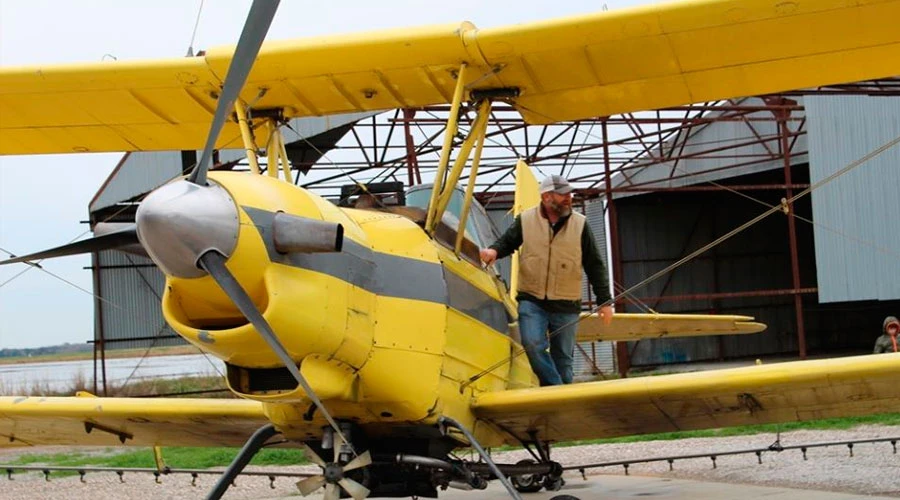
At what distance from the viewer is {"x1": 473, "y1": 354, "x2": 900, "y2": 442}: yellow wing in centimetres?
607

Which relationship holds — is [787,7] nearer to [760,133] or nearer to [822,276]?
[822,276]

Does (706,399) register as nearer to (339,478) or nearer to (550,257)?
(550,257)

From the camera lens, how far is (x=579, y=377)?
1064 inches

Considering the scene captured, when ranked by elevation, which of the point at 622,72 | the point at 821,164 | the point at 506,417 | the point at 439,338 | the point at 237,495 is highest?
the point at 821,164

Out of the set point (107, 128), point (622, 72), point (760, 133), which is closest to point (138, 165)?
point (760, 133)

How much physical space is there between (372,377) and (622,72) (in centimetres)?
270

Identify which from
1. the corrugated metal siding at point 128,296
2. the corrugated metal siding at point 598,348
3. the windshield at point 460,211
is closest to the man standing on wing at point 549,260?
the windshield at point 460,211

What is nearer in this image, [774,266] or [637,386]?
[637,386]

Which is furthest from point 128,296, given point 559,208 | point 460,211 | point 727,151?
point 559,208

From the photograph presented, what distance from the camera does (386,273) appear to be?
5641 mm

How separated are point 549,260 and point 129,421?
3196mm

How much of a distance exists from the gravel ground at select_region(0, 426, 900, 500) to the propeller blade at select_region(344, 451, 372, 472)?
410 cm

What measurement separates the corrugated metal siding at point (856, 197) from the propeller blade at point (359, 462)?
1805 centimetres

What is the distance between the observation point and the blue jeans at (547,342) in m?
7.16
